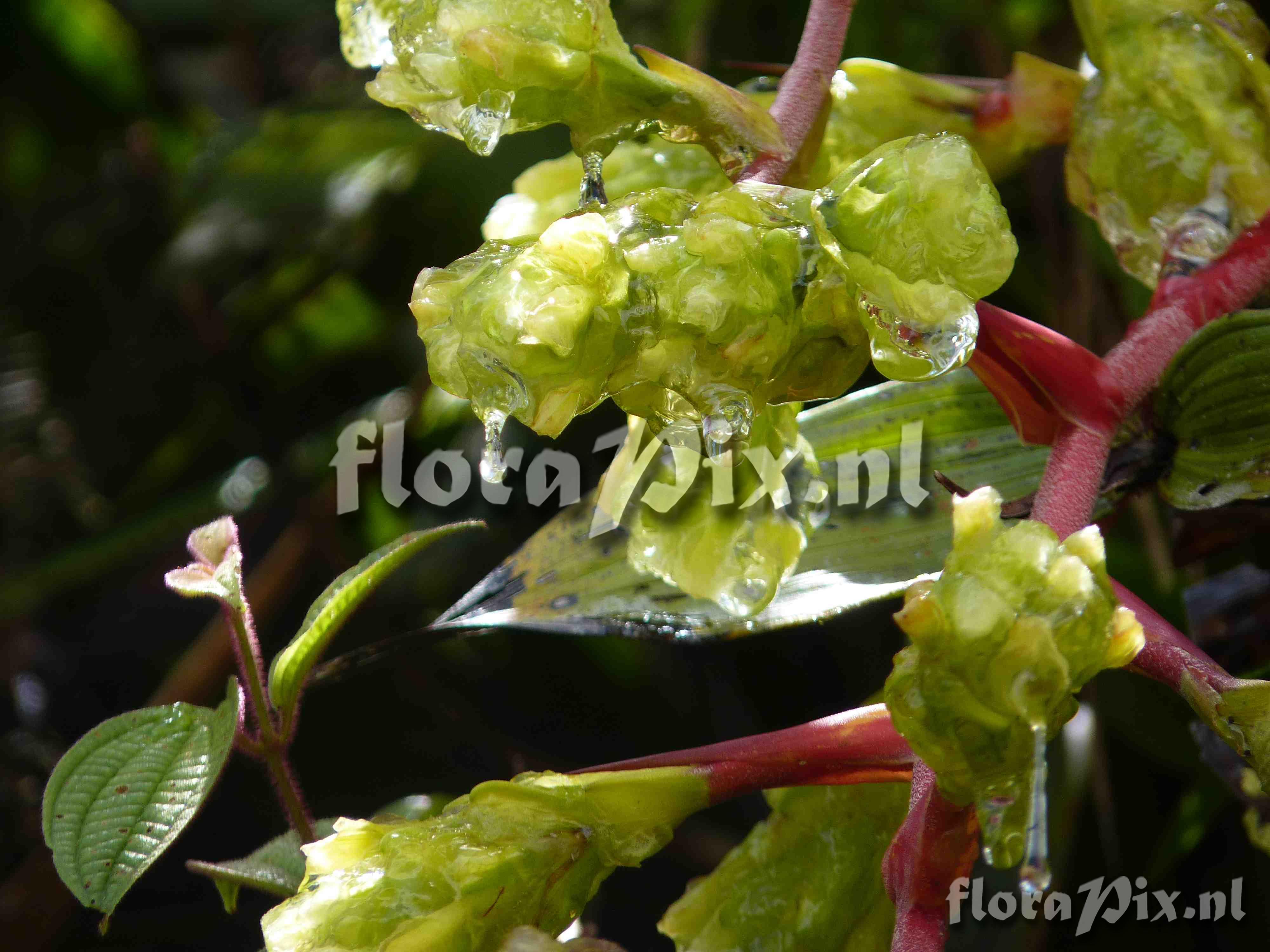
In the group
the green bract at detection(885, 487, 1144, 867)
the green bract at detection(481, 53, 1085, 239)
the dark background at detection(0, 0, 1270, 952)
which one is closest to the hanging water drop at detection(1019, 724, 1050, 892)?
the green bract at detection(885, 487, 1144, 867)

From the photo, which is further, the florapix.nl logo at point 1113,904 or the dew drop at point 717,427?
the florapix.nl logo at point 1113,904

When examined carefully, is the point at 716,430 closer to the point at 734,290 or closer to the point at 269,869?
the point at 734,290

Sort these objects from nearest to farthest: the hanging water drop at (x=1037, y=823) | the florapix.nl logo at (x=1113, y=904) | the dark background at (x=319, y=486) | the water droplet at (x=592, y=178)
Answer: the hanging water drop at (x=1037, y=823)
the water droplet at (x=592, y=178)
the florapix.nl logo at (x=1113, y=904)
the dark background at (x=319, y=486)

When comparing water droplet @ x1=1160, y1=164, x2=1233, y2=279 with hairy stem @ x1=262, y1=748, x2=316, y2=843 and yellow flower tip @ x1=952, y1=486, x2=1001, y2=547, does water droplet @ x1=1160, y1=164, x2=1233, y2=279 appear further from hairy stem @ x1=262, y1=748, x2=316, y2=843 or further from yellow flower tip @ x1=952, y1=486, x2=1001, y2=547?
hairy stem @ x1=262, y1=748, x2=316, y2=843

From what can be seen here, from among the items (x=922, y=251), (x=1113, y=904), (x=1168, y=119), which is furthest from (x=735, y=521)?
(x=1113, y=904)

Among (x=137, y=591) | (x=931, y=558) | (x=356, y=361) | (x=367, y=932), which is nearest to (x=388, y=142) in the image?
(x=356, y=361)

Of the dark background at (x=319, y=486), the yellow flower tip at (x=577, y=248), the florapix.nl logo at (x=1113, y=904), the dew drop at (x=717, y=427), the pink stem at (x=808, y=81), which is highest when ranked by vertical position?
the pink stem at (x=808, y=81)

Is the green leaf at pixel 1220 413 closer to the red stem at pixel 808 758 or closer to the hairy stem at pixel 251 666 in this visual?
the red stem at pixel 808 758

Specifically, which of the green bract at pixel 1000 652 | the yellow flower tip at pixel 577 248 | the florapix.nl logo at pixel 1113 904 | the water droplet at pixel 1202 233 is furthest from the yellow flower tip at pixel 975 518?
the florapix.nl logo at pixel 1113 904
